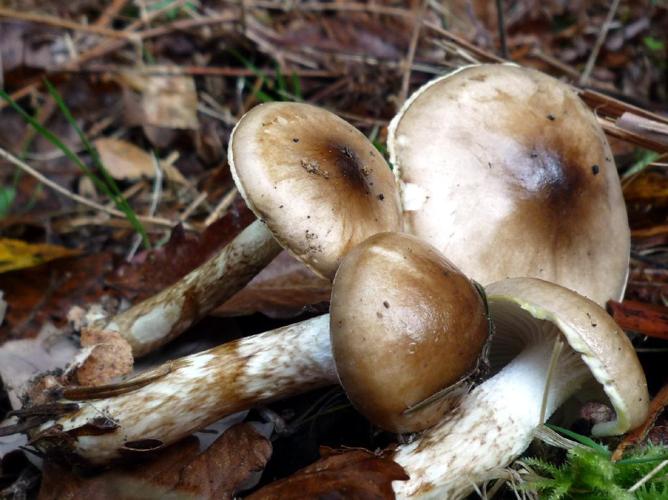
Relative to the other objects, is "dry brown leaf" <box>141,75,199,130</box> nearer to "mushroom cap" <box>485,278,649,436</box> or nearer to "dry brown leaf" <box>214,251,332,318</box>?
"dry brown leaf" <box>214,251,332,318</box>

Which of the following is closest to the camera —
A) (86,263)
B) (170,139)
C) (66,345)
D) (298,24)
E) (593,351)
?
(593,351)

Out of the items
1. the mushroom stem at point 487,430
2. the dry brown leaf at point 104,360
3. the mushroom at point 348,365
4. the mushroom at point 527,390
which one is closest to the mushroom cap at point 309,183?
the mushroom at point 348,365

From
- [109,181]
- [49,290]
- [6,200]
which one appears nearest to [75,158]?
[109,181]

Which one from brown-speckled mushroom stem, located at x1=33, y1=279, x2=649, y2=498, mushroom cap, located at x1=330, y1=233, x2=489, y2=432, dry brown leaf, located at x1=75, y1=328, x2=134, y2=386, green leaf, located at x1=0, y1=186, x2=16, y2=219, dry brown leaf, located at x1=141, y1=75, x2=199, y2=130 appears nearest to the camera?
mushroom cap, located at x1=330, y1=233, x2=489, y2=432

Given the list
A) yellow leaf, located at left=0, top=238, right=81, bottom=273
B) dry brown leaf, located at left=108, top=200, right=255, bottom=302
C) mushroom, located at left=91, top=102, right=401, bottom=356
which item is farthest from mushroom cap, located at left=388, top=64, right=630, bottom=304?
yellow leaf, located at left=0, top=238, right=81, bottom=273

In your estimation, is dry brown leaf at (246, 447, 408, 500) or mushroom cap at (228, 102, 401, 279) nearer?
dry brown leaf at (246, 447, 408, 500)

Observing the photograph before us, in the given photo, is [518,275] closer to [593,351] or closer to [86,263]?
[593,351]

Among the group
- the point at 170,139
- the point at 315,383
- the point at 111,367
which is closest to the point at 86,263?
the point at 111,367
